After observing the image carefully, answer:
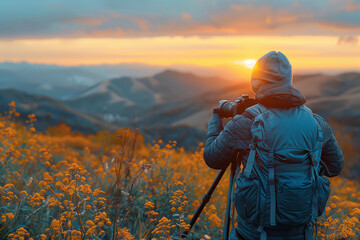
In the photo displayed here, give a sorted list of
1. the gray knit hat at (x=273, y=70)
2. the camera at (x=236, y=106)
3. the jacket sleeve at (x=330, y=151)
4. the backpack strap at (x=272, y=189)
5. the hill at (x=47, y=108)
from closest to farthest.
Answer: the backpack strap at (x=272, y=189) → the gray knit hat at (x=273, y=70) → the jacket sleeve at (x=330, y=151) → the camera at (x=236, y=106) → the hill at (x=47, y=108)

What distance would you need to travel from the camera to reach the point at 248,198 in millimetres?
2256

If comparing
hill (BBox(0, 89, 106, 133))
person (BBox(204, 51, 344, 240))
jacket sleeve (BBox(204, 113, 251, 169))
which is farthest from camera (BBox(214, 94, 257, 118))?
hill (BBox(0, 89, 106, 133))

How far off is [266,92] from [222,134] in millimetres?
432

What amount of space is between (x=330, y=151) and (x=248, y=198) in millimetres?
806

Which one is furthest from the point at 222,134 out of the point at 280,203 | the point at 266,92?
the point at 280,203

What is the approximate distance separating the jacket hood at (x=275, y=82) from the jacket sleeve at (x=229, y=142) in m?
0.22

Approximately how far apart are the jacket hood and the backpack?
2.6 inches

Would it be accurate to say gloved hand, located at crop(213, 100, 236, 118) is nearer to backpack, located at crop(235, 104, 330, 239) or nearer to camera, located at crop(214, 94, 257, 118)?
camera, located at crop(214, 94, 257, 118)

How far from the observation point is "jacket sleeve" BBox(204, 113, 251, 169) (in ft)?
7.67

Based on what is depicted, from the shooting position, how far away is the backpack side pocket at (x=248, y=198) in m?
2.25

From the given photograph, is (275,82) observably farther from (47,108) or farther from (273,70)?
(47,108)

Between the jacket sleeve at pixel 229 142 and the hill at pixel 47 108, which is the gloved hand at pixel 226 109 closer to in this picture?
the jacket sleeve at pixel 229 142

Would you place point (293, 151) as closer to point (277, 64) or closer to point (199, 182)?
point (277, 64)

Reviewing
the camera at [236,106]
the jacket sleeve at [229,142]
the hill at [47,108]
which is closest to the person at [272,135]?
the jacket sleeve at [229,142]
